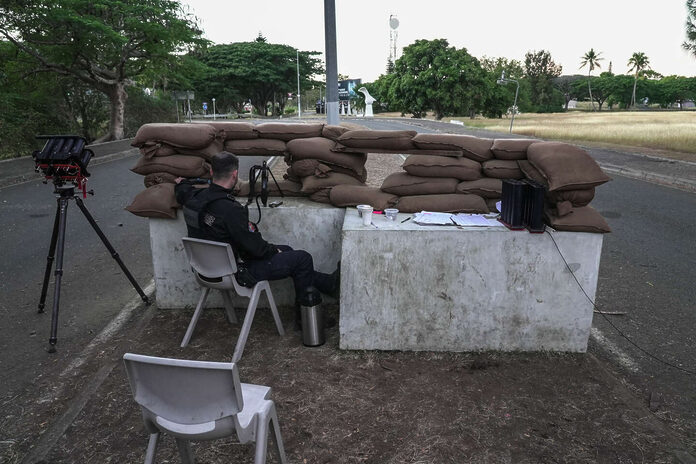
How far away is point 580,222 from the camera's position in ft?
12.9

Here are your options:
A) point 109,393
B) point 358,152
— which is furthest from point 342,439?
point 358,152

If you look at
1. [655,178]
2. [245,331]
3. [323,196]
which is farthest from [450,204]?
[655,178]

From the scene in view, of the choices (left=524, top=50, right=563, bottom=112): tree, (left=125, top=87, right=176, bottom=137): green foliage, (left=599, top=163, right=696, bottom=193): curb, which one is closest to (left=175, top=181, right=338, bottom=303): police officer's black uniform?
(left=599, top=163, right=696, bottom=193): curb

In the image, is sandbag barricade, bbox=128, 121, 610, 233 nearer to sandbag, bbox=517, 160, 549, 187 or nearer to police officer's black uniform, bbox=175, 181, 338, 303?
sandbag, bbox=517, 160, 549, 187

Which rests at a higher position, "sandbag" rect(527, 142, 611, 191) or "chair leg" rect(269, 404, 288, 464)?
"sandbag" rect(527, 142, 611, 191)

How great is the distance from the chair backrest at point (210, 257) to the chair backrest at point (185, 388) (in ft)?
5.48

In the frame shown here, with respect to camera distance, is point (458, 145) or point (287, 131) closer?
point (458, 145)

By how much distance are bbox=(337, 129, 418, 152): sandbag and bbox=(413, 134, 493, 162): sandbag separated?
0.31 ft

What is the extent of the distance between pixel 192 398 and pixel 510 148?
3646mm

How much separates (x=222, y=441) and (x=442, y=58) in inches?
2263

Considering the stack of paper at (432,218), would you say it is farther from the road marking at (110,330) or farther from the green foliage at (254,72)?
the green foliage at (254,72)

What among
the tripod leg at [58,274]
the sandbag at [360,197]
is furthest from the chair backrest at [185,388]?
the sandbag at [360,197]

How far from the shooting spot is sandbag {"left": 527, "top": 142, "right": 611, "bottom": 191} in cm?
393

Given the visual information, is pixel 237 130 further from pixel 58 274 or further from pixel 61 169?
pixel 58 274
